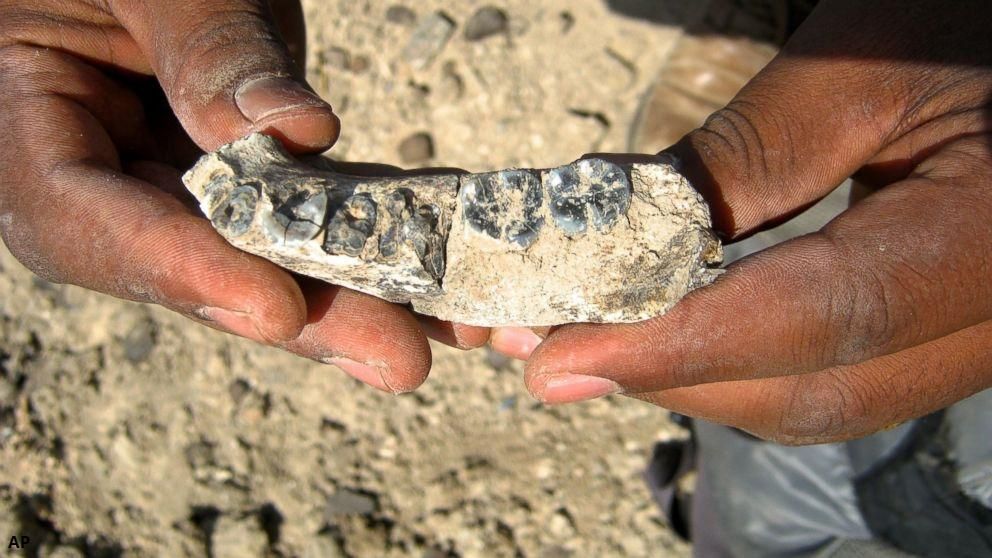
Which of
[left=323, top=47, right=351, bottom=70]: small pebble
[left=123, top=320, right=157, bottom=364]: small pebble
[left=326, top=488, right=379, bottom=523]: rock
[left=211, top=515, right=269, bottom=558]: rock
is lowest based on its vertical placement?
[left=211, top=515, right=269, bottom=558]: rock

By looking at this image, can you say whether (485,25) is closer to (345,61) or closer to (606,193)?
(345,61)

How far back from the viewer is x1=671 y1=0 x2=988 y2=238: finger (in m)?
2.00

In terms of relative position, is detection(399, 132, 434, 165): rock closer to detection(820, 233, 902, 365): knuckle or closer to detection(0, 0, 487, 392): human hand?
detection(0, 0, 487, 392): human hand

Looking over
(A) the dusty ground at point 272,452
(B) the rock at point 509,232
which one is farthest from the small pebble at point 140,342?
(B) the rock at point 509,232

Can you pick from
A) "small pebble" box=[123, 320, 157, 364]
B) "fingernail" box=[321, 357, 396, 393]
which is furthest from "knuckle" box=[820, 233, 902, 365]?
"small pebble" box=[123, 320, 157, 364]

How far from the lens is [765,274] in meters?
1.76

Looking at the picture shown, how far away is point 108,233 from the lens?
1.81 meters

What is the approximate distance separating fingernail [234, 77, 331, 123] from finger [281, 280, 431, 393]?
0.42m

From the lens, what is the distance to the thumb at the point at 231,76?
189 cm

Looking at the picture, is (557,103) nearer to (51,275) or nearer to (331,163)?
(331,163)

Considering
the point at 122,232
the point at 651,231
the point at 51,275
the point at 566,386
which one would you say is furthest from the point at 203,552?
the point at 651,231

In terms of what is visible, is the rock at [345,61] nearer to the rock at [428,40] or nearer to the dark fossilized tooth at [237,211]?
the rock at [428,40]

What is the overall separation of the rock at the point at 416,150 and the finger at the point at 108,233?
5.53ft

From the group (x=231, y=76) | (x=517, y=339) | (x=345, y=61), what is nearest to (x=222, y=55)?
(x=231, y=76)
